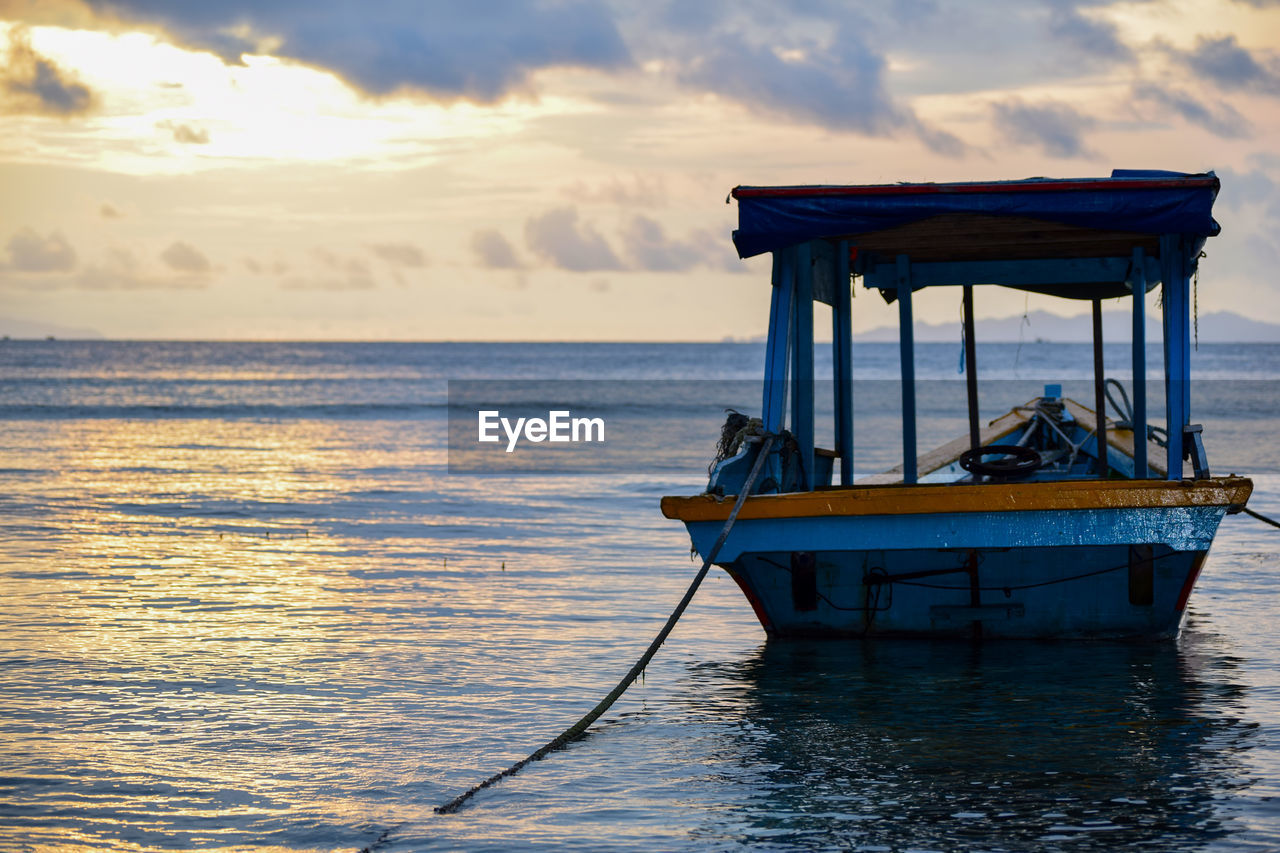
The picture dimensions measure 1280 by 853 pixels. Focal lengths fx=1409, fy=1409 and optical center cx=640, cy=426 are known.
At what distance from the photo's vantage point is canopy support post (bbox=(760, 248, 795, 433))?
10.7 metres

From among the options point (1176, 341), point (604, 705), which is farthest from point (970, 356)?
point (604, 705)

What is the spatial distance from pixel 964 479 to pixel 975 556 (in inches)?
70.6

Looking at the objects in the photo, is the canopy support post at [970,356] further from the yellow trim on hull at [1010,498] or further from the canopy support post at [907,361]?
the yellow trim on hull at [1010,498]

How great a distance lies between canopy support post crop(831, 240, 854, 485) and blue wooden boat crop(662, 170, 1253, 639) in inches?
0.9

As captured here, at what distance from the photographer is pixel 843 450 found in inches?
479

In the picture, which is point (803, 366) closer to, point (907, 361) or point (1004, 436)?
point (907, 361)

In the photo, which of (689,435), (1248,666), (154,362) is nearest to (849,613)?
(1248,666)

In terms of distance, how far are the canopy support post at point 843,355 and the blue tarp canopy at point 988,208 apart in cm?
A: 138

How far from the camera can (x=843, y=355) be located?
12312mm

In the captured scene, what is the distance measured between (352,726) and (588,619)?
3939 mm

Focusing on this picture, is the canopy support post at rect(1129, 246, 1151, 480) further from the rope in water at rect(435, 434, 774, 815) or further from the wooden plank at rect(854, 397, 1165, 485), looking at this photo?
the rope in water at rect(435, 434, 774, 815)

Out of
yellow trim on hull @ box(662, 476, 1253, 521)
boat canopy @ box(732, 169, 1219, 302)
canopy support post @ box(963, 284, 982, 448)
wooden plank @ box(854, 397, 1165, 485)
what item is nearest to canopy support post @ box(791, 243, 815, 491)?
boat canopy @ box(732, 169, 1219, 302)

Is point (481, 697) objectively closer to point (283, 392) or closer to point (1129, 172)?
point (1129, 172)

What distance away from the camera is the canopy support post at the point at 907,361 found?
12.3 meters
